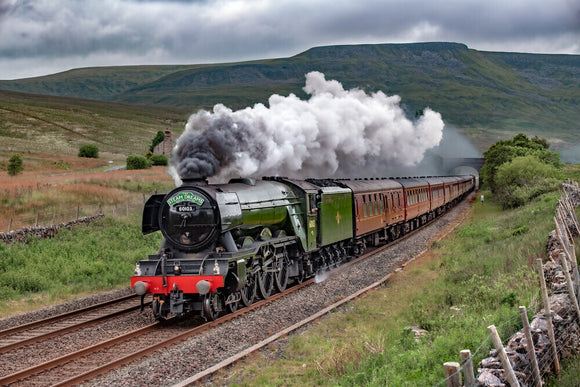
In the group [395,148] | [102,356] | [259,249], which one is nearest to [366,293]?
[259,249]

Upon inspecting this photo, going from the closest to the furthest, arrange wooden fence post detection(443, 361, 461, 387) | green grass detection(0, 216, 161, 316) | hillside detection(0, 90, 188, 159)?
wooden fence post detection(443, 361, 461, 387) < green grass detection(0, 216, 161, 316) < hillside detection(0, 90, 188, 159)

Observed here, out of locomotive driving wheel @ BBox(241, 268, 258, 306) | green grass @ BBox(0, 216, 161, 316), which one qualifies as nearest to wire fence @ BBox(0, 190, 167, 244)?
green grass @ BBox(0, 216, 161, 316)

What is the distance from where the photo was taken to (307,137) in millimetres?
22891

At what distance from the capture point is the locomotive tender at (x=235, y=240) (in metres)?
12.3

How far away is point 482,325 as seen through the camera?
28.9 ft

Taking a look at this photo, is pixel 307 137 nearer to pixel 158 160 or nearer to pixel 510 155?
pixel 510 155

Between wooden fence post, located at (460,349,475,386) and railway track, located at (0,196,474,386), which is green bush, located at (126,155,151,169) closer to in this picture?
railway track, located at (0,196,474,386)

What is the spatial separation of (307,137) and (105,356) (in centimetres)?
1451

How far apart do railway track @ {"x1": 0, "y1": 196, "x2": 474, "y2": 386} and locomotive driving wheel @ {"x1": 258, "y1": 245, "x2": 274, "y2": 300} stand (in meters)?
1.56

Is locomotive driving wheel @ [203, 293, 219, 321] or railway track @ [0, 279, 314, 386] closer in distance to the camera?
railway track @ [0, 279, 314, 386]

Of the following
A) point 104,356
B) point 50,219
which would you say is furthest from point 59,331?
point 50,219

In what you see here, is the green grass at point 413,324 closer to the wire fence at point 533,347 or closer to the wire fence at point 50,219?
the wire fence at point 533,347

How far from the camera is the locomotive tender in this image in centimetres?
1229

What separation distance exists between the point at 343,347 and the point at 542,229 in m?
10.6
